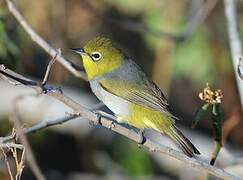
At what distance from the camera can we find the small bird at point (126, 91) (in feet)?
12.9

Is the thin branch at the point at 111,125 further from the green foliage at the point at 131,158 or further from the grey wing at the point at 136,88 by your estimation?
the green foliage at the point at 131,158

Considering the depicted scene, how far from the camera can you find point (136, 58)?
782cm

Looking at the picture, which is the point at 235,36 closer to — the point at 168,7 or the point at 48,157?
the point at 168,7

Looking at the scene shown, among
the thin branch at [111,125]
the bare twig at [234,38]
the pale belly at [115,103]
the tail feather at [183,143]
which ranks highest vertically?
the bare twig at [234,38]

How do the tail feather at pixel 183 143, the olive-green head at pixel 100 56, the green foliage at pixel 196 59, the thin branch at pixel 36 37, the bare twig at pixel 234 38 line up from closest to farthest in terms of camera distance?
the tail feather at pixel 183 143
the thin branch at pixel 36 37
the olive-green head at pixel 100 56
the bare twig at pixel 234 38
the green foliage at pixel 196 59

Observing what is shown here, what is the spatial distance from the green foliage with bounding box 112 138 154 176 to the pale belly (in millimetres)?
2190

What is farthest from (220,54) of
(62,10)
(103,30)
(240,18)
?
(62,10)

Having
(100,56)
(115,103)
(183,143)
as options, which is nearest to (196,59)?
(100,56)

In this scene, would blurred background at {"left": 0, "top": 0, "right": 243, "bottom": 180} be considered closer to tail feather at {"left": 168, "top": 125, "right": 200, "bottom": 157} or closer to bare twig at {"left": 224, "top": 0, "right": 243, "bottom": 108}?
bare twig at {"left": 224, "top": 0, "right": 243, "bottom": 108}

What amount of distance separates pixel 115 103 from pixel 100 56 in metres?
0.59

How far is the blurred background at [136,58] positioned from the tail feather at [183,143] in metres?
1.88

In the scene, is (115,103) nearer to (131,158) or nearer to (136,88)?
(136,88)

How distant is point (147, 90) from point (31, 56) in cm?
320

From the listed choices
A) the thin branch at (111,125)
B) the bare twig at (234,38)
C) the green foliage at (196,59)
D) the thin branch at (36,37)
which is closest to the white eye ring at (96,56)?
the thin branch at (36,37)
